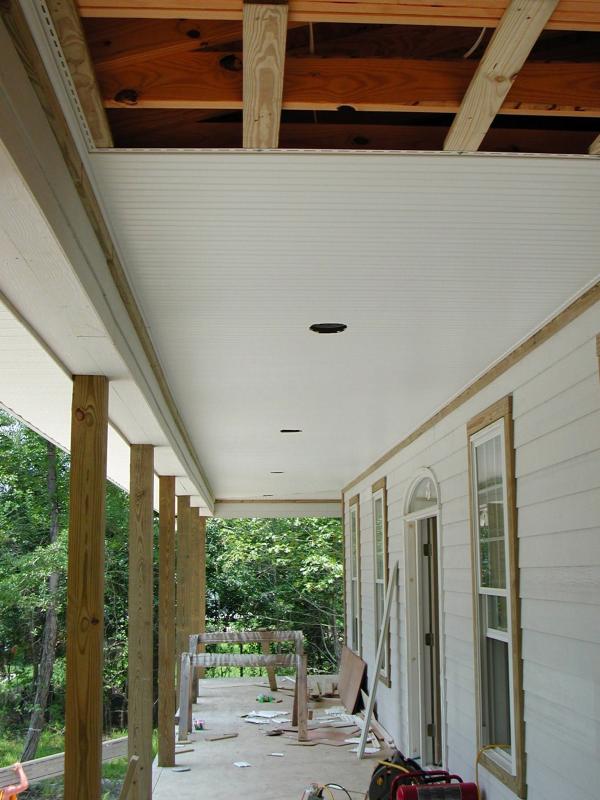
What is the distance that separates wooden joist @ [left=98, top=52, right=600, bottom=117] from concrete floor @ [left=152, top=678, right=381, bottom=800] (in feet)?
18.7

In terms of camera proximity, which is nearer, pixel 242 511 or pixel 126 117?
pixel 126 117

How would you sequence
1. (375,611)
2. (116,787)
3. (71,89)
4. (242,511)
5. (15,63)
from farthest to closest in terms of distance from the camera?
(242,511) → (116,787) → (375,611) → (71,89) → (15,63)

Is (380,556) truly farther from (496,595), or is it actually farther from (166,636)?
(496,595)

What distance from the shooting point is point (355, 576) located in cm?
1219

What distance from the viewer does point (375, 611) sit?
10125 mm

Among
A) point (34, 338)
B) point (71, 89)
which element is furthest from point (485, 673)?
point (71, 89)

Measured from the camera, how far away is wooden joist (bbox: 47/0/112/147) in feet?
5.94

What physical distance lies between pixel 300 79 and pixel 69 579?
2182mm

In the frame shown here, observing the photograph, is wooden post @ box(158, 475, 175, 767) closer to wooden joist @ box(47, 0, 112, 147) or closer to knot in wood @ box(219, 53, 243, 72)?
wooden joist @ box(47, 0, 112, 147)

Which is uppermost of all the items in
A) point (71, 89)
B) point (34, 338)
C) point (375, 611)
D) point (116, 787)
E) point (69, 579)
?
point (71, 89)

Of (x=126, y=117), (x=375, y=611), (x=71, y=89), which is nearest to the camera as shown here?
(x=71, y=89)

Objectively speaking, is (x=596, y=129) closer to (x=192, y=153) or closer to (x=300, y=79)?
(x=300, y=79)

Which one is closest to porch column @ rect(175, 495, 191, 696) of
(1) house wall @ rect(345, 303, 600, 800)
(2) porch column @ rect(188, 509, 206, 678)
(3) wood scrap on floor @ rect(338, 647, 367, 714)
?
(2) porch column @ rect(188, 509, 206, 678)

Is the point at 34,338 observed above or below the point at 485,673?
above
